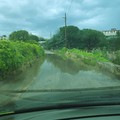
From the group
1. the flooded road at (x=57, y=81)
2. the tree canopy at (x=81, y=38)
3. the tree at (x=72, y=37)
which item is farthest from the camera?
the tree at (x=72, y=37)

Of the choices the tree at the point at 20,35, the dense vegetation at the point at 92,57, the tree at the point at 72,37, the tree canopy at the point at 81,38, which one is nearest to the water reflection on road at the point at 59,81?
the dense vegetation at the point at 92,57

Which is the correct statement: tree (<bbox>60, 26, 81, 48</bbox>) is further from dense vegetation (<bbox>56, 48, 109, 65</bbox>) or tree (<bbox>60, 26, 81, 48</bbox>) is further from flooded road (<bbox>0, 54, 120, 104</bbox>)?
flooded road (<bbox>0, 54, 120, 104</bbox>)

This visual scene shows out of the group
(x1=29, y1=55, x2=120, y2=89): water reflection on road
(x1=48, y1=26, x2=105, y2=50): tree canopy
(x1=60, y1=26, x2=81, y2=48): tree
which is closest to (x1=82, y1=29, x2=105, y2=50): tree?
(x1=48, y1=26, x2=105, y2=50): tree canopy

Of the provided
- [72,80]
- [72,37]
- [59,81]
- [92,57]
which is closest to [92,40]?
[72,37]

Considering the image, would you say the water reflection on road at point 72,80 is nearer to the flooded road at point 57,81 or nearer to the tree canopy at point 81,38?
the flooded road at point 57,81

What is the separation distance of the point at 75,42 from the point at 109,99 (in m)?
97.0

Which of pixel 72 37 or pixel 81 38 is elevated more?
pixel 72 37

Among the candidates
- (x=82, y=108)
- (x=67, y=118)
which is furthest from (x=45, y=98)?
(x=67, y=118)

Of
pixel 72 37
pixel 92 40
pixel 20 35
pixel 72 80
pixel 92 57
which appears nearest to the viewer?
pixel 72 80

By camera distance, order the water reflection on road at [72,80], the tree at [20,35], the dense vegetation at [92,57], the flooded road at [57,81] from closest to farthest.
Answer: the flooded road at [57,81]
the water reflection on road at [72,80]
the dense vegetation at [92,57]
the tree at [20,35]

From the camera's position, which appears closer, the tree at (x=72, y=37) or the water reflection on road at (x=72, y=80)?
the water reflection on road at (x=72, y=80)

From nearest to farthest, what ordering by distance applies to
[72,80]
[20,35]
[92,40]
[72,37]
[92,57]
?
[72,80] < [92,57] < [92,40] < [20,35] < [72,37]

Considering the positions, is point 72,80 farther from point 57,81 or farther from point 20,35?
point 20,35

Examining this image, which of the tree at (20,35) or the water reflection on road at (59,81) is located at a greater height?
the tree at (20,35)
